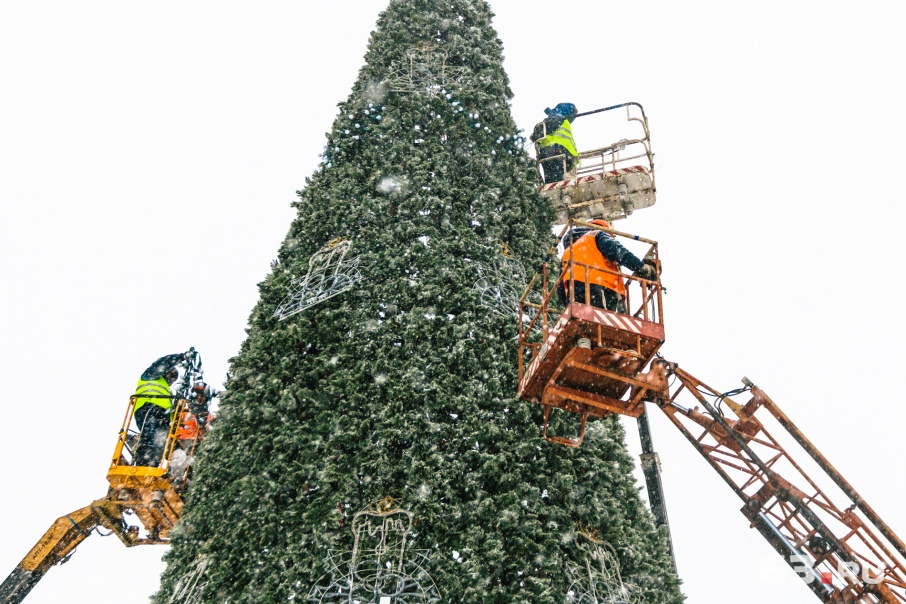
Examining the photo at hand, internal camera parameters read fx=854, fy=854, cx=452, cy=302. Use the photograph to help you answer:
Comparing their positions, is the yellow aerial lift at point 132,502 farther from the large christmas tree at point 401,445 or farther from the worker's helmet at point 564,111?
the worker's helmet at point 564,111

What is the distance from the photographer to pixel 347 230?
12.8 m

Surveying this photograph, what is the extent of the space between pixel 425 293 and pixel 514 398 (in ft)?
6.21

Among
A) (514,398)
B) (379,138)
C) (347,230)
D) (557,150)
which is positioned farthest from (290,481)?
(557,150)

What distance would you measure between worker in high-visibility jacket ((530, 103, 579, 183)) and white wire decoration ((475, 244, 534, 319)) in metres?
3.28

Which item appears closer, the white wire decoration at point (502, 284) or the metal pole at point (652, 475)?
the white wire decoration at point (502, 284)

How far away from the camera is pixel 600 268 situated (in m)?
9.47

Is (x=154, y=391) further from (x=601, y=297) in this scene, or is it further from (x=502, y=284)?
(x=601, y=297)

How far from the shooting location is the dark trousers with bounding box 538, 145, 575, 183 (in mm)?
15180

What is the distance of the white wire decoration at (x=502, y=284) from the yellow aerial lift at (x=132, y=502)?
580 centimetres

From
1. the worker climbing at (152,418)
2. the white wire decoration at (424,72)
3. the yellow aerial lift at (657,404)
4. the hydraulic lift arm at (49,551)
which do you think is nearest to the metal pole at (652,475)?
the yellow aerial lift at (657,404)

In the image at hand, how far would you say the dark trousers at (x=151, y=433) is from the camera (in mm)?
14023

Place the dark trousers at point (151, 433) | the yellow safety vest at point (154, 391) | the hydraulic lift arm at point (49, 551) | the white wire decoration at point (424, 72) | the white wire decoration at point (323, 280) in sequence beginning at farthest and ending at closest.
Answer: the white wire decoration at point (424, 72), the hydraulic lift arm at point (49, 551), the yellow safety vest at point (154, 391), the dark trousers at point (151, 433), the white wire decoration at point (323, 280)

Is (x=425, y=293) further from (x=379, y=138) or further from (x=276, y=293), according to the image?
(x=379, y=138)


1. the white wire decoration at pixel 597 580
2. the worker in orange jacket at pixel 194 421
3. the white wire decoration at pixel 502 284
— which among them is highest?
the worker in orange jacket at pixel 194 421
